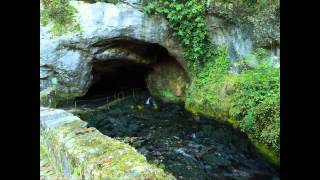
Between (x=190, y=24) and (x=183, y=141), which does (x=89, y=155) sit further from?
(x=190, y=24)

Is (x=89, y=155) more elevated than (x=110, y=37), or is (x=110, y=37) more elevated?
(x=110, y=37)

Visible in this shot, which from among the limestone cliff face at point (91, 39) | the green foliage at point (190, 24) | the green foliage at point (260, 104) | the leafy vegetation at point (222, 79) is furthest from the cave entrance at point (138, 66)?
the green foliage at point (260, 104)

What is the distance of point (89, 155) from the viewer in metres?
5.11

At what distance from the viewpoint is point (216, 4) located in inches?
580

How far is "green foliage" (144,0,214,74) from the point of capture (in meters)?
15.0

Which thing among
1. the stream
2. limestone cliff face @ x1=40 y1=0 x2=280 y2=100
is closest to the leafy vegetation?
limestone cliff face @ x1=40 y1=0 x2=280 y2=100

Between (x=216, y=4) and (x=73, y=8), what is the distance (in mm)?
6689

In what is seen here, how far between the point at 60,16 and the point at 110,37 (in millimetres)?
2497

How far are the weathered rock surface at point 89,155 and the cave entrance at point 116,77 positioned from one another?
10.7m

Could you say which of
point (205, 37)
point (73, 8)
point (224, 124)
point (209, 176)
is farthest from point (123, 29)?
point (209, 176)

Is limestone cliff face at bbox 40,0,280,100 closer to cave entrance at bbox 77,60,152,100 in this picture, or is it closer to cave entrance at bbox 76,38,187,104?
cave entrance at bbox 76,38,187,104

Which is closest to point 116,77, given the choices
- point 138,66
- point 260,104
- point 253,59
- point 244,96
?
point 138,66

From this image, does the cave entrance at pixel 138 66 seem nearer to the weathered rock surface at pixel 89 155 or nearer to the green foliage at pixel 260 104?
the green foliage at pixel 260 104
